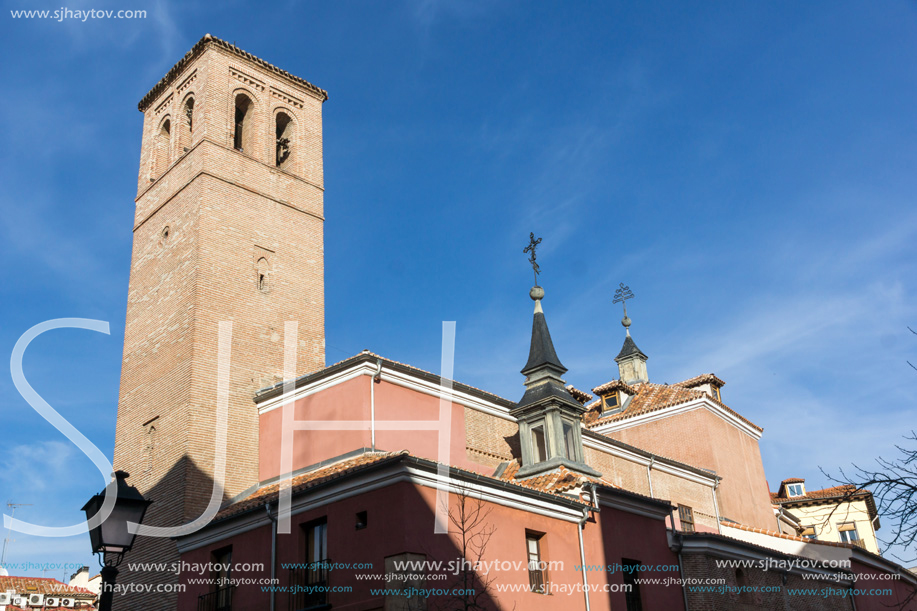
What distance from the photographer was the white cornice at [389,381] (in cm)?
1783

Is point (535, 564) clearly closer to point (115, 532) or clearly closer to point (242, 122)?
point (115, 532)

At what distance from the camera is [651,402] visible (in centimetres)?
2916

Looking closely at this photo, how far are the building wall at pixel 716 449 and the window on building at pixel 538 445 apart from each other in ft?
30.6

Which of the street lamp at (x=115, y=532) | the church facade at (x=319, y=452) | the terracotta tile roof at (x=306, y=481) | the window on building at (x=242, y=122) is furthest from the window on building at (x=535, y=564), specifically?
the window on building at (x=242, y=122)

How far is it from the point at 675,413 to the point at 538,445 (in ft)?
32.0

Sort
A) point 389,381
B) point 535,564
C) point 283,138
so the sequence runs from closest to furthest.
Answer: point 535,564
point 389,381
point 283,138

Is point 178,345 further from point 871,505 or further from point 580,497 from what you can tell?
point 871,505

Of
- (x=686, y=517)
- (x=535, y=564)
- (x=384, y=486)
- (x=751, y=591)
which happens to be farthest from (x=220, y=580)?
(x=686, y=517)

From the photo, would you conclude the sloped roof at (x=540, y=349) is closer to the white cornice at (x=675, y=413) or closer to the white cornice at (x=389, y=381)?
the white cornice at (x=389, y=381)

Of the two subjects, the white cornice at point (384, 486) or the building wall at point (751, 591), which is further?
the building wall at point (751, 591)

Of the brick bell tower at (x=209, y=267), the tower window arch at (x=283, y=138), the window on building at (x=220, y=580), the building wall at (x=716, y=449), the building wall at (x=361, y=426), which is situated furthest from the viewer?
the building wall at (x=716, y=449)

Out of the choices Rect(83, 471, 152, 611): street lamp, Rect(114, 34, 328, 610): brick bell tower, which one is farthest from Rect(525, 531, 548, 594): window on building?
Rect(83, 471, 152, 611): street lamp

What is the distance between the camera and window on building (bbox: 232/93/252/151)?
24344 millimetres

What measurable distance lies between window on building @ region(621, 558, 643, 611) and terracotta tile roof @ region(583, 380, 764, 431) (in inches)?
430
